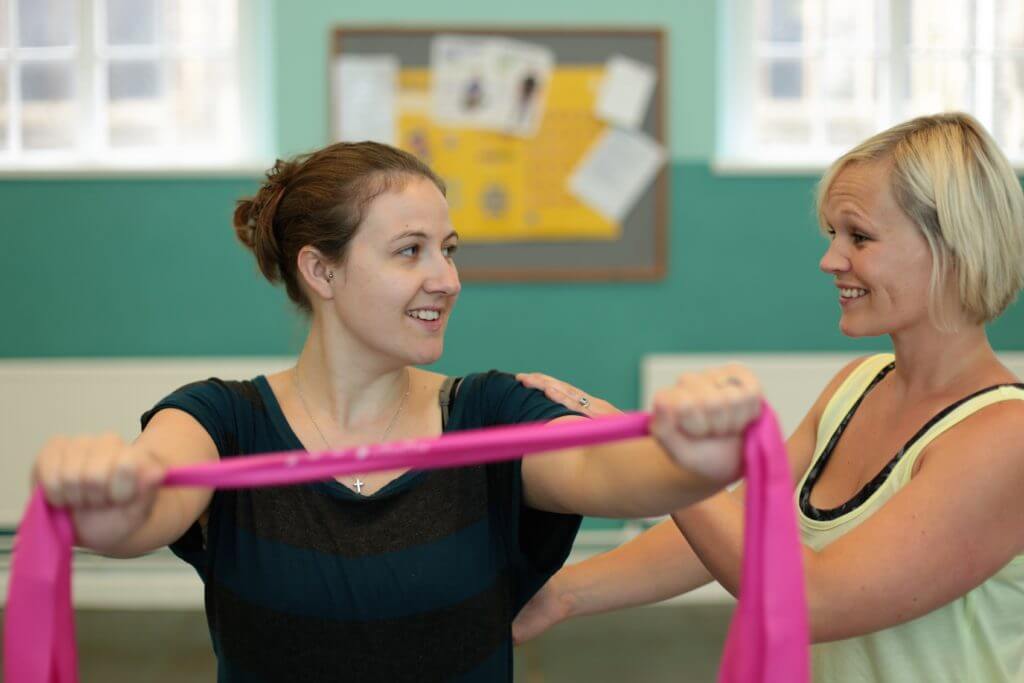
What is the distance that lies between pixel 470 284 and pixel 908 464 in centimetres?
270


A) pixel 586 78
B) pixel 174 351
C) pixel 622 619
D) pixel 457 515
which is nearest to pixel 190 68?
pixel 174 351

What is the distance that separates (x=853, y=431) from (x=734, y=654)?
2.24 feet

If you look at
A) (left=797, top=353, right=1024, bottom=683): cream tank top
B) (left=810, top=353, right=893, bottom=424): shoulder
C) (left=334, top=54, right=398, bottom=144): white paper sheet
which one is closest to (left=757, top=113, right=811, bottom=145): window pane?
(left=334, top=54, right=398, bottom=144): white paper sheet

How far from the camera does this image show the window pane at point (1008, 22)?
4.45m

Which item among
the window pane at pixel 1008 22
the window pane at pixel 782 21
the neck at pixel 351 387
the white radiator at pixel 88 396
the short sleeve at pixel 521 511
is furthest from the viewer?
the window pane at pixel 1008 22

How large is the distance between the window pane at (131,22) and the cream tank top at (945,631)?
3.56 m

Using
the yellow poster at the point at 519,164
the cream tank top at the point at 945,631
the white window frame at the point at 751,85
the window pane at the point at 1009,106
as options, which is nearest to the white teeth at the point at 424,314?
the cream tank top at the point at 945,631

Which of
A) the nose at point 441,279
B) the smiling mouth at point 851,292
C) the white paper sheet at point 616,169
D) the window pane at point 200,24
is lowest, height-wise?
the smiling mouth at point 851,292

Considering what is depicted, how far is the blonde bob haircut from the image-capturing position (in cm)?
164

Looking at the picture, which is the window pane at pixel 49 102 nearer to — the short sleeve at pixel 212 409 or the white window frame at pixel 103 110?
the white window frame at pixel 103 110

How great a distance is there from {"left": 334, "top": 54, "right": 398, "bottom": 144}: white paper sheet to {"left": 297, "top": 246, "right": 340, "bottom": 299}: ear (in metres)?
2.40

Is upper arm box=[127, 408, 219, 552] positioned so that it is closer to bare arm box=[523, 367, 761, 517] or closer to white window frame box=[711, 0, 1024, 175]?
bare arm box=[523, 367, 761, 517]

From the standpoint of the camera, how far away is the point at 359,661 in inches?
58.9

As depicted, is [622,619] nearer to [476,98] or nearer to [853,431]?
[476,98]
